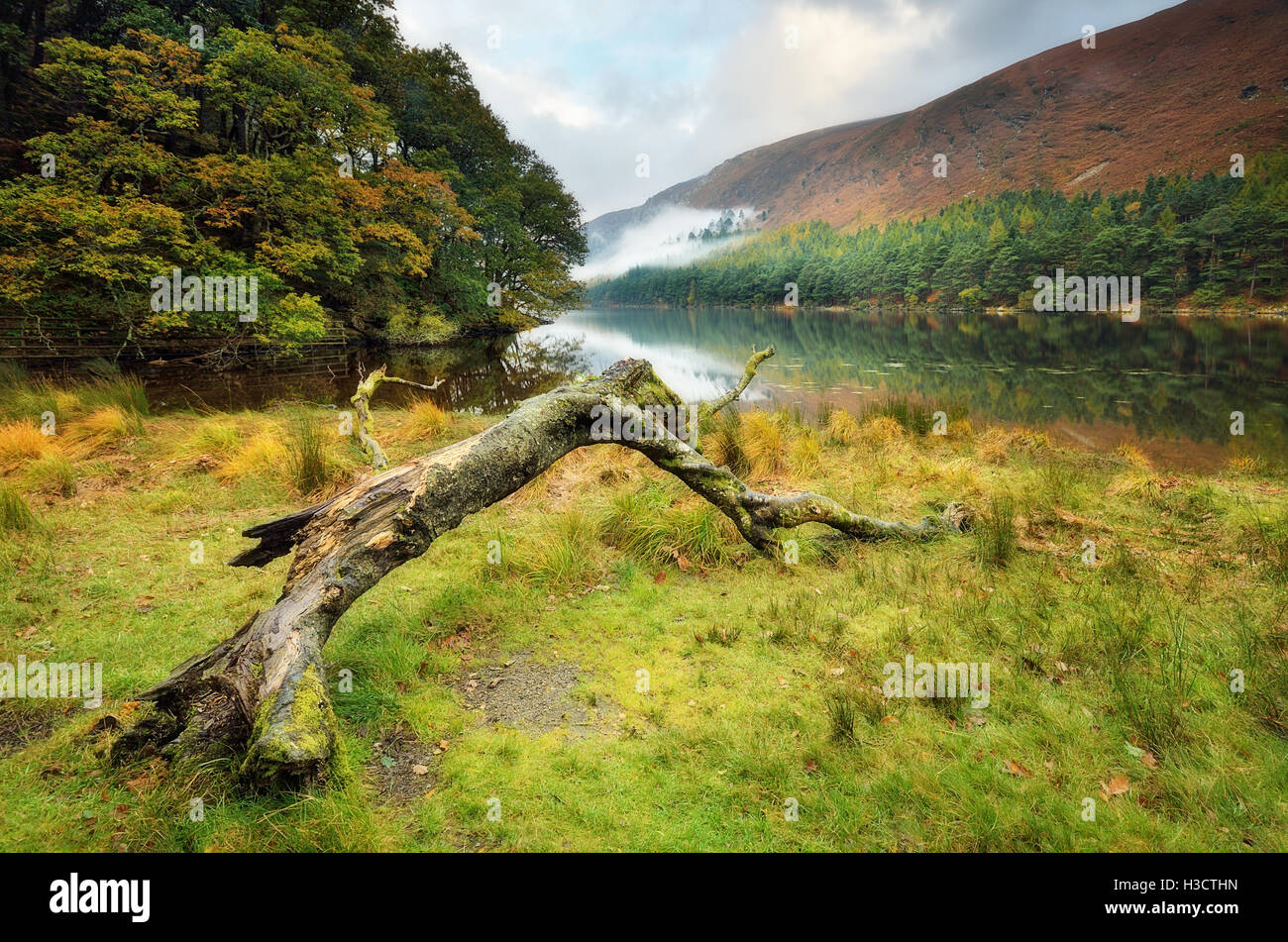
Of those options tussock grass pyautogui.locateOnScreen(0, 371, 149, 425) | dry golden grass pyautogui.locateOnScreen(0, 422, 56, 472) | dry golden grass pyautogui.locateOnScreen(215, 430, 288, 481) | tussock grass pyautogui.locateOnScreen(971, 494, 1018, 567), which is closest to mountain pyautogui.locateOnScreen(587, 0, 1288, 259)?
tussock grass pyautogui.locateOnScreen(0, 371, 149, 425)

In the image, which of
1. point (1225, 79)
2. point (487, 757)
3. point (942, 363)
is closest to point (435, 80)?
point (942, 363)

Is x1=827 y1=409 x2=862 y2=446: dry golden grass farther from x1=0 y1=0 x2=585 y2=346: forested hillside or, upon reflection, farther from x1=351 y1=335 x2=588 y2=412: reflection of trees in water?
x1=0 y1=0 x2=585 y2=346: forested hillside

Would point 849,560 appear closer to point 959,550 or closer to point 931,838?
point 959,550

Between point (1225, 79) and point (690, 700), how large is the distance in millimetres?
207374

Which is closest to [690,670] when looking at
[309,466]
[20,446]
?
[309,466]

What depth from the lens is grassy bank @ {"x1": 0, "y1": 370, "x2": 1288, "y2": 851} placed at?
2270 millimetres

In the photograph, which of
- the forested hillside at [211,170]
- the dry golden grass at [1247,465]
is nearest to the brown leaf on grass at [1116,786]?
the dry golden grass at [1247,465]

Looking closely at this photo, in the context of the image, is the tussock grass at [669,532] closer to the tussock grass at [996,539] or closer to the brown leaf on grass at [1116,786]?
the tussock grass at [996,539]

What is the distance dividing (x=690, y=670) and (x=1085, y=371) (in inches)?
892

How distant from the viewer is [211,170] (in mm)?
14016

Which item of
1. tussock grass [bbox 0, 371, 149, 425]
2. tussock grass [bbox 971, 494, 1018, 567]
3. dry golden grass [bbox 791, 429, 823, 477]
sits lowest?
tussock grass [bbox 971, 494, 1018, 567]

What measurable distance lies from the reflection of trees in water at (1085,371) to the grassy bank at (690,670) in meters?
7.83

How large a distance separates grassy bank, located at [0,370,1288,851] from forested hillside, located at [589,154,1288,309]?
6154 centimetres

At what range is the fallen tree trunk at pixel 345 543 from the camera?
2.53 meters
